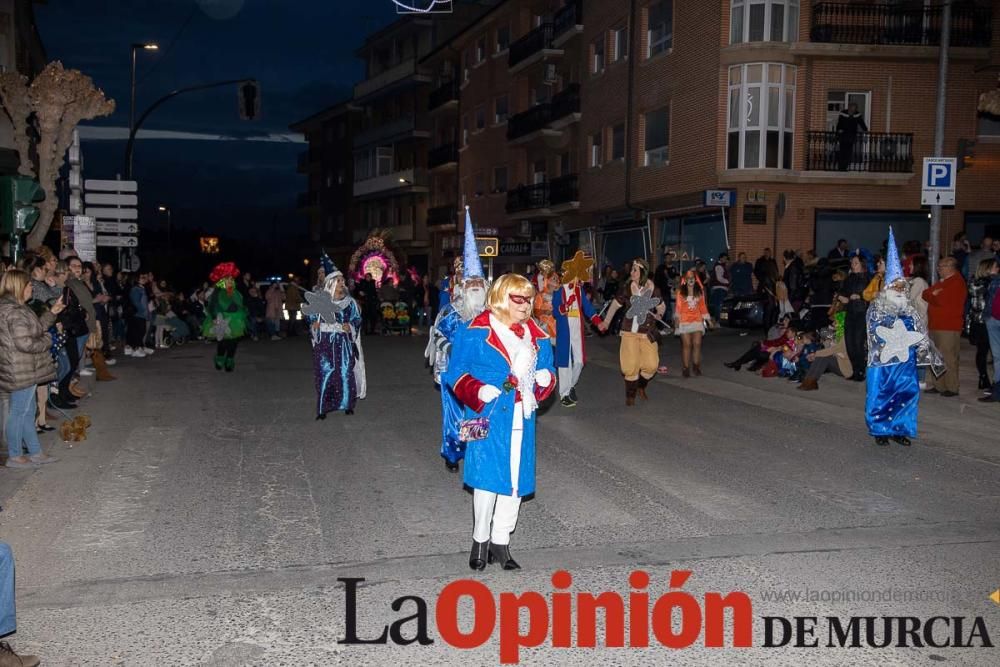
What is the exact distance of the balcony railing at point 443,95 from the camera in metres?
52.4

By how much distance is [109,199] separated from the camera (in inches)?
907

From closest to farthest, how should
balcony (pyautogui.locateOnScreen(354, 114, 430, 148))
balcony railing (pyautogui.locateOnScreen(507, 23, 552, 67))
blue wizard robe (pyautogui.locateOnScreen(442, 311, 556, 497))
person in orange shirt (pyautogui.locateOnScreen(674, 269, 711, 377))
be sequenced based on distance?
blue wizard robe (pyautogui.locateOnScreen(442, 311, 556, 497)) → person in orange shirt (pyautogui.locateOnScreen(674, 269, 711, 377)) → balcony railing (pyautogui.locateOnScreen(507, 23, 552, 67)) → balcony (pyautogui.locateOnScreen(354, 114, 430, 148))

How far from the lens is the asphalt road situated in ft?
16.0

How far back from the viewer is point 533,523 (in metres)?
7.06

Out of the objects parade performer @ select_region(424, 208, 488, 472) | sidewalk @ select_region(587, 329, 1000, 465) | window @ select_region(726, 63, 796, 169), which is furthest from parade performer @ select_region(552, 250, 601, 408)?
window @ select_region(726, 63, 796, 169)

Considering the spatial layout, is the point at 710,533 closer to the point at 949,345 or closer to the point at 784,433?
the point at 784,433

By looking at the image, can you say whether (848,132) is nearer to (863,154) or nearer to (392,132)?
(863,154)

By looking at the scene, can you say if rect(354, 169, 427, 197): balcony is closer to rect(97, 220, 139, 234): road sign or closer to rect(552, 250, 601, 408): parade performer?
rect(97, 220, 139, 234): road sign

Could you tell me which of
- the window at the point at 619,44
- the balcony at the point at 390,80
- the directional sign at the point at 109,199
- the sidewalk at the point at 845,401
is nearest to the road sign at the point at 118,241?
the directional sign at the point at 109,199

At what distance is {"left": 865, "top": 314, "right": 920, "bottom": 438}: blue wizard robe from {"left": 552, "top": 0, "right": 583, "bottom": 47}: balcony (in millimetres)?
28189

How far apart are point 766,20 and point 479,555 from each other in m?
24.1

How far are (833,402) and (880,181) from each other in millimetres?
15134

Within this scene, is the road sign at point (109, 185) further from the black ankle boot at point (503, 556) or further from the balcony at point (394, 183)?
the balcony at point (394, 183)

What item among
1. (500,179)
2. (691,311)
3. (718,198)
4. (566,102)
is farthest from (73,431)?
(500,179)
